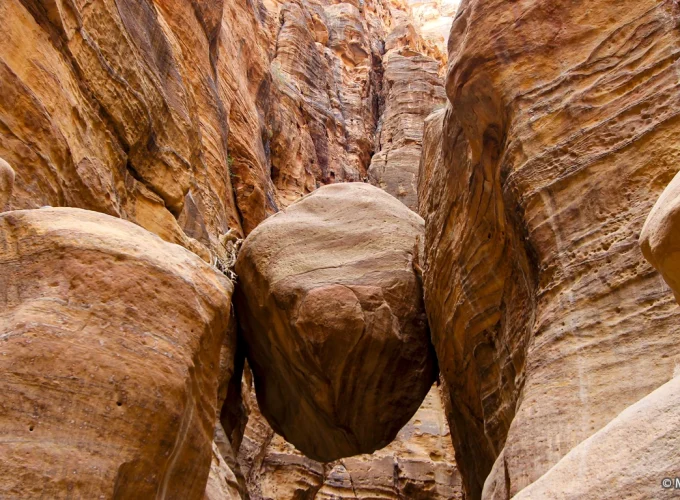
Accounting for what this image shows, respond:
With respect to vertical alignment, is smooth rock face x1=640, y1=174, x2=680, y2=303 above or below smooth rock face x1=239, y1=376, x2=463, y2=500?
below

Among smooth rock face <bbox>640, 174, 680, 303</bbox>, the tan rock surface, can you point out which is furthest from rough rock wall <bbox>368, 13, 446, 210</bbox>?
smooth rock face <bbox>640, 174, 680, 303</bbox>

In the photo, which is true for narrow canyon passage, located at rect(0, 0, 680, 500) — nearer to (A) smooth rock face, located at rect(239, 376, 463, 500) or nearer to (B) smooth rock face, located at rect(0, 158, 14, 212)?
(B) smooth rock face, located at rect(0, 158, 14, 212)

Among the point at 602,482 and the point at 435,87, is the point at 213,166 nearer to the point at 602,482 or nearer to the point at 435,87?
the point at 602,482

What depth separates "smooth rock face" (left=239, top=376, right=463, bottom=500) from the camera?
14820 millimetres

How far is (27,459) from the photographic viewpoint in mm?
4625

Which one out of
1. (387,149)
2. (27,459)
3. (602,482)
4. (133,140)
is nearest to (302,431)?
(133,140)

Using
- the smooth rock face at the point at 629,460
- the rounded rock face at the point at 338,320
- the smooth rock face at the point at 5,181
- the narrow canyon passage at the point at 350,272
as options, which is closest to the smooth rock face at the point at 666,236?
the narrow canyon passage at the point at 350,272

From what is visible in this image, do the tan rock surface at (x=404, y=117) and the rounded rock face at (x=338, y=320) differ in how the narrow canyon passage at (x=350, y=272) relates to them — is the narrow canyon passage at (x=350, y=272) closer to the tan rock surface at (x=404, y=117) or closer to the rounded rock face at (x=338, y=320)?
the rounded rock face at (x=338, y=320)

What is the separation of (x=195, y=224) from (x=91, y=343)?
236 inches

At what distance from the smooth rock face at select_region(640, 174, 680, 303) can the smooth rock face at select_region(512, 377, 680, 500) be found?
1.54 feet

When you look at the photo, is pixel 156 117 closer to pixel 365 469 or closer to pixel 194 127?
pixel 194 127

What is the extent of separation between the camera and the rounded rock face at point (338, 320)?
927 centimetres
